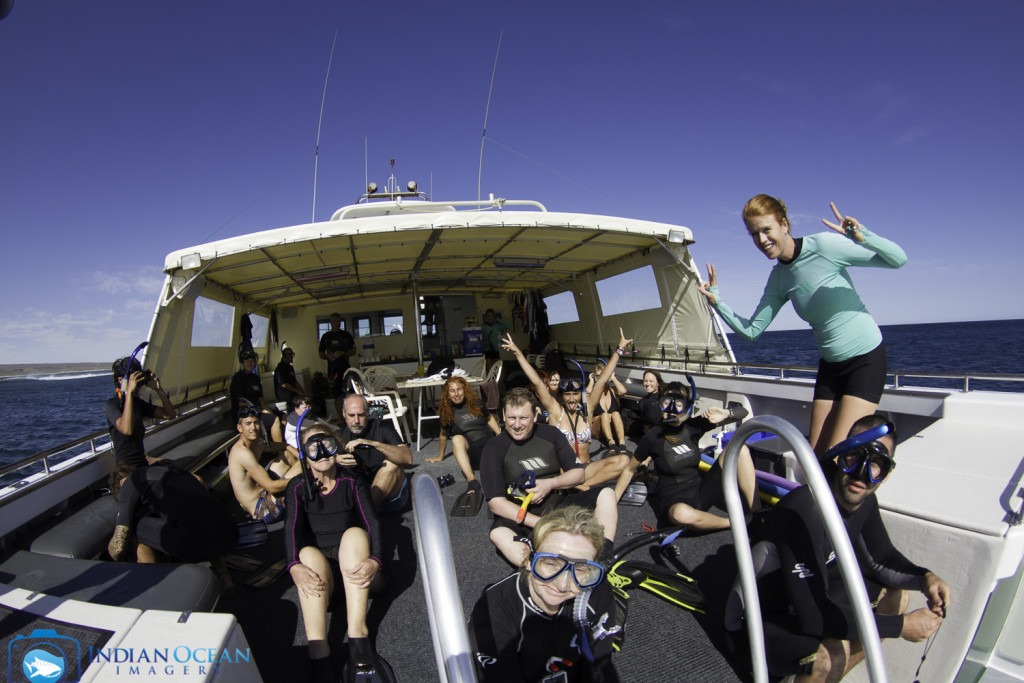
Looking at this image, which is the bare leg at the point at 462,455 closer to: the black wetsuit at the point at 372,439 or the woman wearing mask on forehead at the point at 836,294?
the black wetsuit at the point at 372,439

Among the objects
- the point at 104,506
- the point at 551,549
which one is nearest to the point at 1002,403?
the point at 551,549

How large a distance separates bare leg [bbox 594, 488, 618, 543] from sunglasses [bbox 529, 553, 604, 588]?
1.57 meters

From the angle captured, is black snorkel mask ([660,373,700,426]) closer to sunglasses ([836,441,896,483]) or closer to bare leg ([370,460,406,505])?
sunglasses ([836,441,896,483])

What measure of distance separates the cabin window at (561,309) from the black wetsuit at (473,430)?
528cm

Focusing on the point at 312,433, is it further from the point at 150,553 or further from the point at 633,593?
the point at 633,593

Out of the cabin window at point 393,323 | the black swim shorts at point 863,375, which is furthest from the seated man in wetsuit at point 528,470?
the cabin window at point 393,323

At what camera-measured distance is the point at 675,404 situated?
141 inches

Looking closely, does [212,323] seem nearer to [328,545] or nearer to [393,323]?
[393,323]

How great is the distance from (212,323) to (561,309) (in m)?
6.86

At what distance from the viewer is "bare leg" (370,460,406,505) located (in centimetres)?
386

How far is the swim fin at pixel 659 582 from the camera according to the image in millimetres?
2727

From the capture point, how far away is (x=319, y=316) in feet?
39.5

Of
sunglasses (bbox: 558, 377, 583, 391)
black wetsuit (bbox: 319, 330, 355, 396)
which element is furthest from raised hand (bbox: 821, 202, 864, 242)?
black wetsuit (bbox: 319, 330, 355, 396)

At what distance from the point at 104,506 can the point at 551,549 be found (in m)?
3.50
